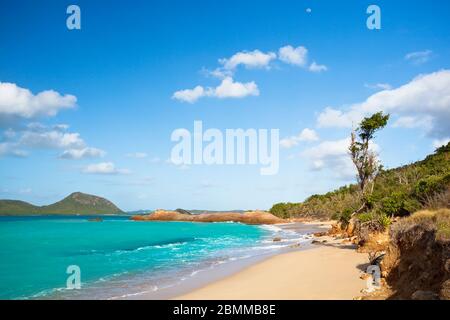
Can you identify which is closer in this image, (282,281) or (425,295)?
(425,295)

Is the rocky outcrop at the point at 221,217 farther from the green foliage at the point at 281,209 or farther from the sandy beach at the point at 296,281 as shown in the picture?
the sandy beach at the point at 296,281

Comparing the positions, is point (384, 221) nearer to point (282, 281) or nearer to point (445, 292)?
point (282, 281)

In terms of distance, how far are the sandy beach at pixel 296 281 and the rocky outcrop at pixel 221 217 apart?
96.9m

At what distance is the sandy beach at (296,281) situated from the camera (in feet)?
49.3

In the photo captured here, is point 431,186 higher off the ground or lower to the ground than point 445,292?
higher

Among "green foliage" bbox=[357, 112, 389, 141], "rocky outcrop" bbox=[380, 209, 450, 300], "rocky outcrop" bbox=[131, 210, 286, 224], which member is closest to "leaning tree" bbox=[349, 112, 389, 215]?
"green foliage" bbox=[357, 112, 389, 141]

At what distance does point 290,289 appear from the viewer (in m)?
16.1

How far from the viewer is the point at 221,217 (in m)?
149

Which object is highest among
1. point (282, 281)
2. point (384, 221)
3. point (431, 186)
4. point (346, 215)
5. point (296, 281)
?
point (431, 186)

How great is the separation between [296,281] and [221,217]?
132720 mm

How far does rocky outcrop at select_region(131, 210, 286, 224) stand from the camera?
402 feet

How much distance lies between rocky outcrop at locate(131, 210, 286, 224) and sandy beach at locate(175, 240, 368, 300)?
9691 centimetres

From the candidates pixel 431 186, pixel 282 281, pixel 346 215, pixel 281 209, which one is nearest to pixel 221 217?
pixel 281 209
